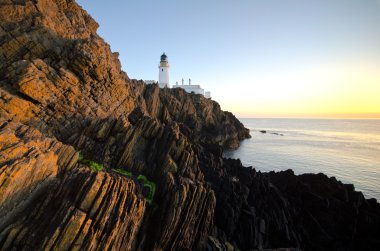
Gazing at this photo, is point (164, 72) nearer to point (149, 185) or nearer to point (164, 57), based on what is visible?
point (164, 57)

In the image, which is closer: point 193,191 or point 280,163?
point 193,191

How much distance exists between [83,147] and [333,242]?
86.0 feet

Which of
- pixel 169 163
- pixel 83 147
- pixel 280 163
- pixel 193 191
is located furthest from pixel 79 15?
pixel 280 163

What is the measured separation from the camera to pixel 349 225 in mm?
22078

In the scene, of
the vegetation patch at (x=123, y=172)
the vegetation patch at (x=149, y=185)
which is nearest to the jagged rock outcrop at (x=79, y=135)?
the vegetation patch at (x=149, y=185)

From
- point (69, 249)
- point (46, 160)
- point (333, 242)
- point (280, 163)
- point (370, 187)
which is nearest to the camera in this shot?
point (69, 249)

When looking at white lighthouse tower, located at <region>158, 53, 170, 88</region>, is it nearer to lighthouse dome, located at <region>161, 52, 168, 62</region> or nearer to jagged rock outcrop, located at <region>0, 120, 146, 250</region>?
lighthouse dome, located at <region>161, 52, 168, 62</region>

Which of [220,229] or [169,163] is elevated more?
[169,163]

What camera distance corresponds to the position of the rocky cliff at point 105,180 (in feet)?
34.2

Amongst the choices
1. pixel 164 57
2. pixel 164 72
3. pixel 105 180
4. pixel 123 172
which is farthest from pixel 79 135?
pixel 164 57

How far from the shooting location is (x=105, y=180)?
39.2ft

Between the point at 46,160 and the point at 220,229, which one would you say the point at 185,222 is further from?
the point at 46,160

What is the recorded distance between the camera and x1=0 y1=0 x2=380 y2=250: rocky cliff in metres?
10.4

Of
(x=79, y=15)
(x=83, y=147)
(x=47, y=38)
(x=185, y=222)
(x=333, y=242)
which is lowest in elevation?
(x=333, y=242)
